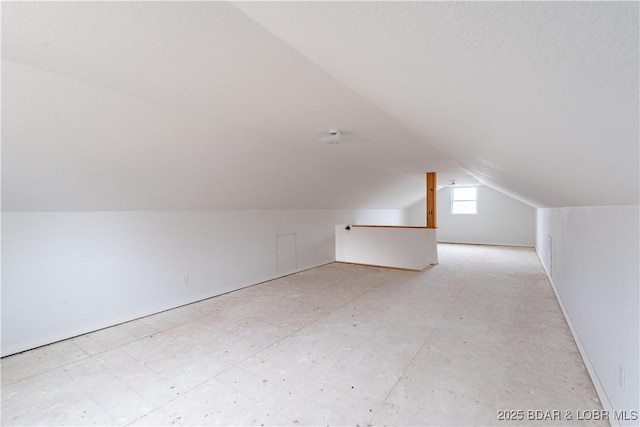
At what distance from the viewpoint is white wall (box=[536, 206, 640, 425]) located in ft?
4.68

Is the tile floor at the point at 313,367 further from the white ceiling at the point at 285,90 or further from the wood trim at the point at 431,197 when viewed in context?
the wood trim at the point at 431,197

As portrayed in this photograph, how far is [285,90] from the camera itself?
194cm

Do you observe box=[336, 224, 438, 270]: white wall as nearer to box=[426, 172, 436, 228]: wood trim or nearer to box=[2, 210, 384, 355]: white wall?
box=[426, 172, 436, 228]: wood trim

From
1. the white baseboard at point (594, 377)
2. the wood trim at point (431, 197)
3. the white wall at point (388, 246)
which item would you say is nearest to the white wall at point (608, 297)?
the white baseboard at point (594, 377)

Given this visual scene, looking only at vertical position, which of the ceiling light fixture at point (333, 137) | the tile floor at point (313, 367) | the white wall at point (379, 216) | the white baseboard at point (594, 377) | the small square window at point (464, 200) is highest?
the ceiling light fixture at point (333, 137)

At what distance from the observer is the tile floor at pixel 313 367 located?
1840mm

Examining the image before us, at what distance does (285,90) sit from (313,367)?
2.11m

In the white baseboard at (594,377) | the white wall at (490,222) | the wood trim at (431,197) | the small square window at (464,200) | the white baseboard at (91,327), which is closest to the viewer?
the white baseboard at (594,377)

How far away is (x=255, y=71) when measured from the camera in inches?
66.2

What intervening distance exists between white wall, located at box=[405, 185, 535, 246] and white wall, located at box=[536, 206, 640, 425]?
722 cm

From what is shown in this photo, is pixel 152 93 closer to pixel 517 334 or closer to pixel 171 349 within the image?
pixel 171 349

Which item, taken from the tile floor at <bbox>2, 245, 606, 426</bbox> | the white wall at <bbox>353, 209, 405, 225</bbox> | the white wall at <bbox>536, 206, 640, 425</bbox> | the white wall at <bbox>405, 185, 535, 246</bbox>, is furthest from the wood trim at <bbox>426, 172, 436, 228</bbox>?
the white wall at <bbox>405, 185, 535, 246</bbox>

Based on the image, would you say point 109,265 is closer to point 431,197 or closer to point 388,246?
point 388,246

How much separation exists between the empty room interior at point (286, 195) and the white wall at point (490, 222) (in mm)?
5451
